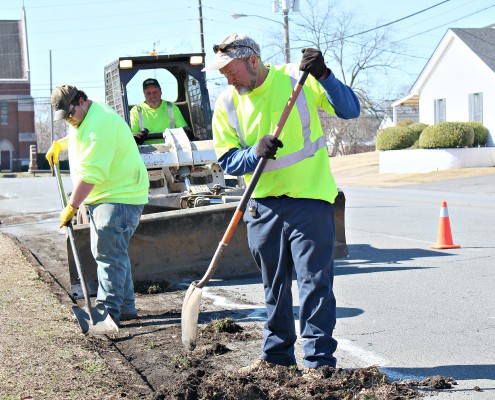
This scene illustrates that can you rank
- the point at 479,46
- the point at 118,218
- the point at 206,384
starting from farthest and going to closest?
1. the point at 479,46
2. the point at 118,218
3. the point at 206,384

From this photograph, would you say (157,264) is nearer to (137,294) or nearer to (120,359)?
(137,294)

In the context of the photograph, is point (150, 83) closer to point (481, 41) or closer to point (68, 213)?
point (68, 213)

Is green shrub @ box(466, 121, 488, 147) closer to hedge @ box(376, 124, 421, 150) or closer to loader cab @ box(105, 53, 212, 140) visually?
hedge @ box(376, 124, 421, 150)

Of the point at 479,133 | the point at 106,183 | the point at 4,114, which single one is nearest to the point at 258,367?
the point at 106,183

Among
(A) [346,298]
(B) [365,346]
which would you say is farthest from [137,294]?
(B) [365,346]

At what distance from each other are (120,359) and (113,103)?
622 centimetres

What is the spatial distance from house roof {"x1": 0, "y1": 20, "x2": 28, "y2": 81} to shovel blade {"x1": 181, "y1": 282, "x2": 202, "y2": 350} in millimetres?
67649

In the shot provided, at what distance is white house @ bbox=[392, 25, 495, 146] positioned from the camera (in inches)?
1308

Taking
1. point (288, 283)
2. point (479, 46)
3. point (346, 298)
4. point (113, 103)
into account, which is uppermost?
point (479, 46)

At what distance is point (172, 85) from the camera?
37.8 ft

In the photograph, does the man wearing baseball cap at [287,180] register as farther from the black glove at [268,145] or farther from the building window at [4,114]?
the building window at [4,114]

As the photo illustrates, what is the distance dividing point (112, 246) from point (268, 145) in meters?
2.62

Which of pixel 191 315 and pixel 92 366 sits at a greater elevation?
pixel 191 315

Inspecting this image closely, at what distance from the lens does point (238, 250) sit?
28.8 ft
